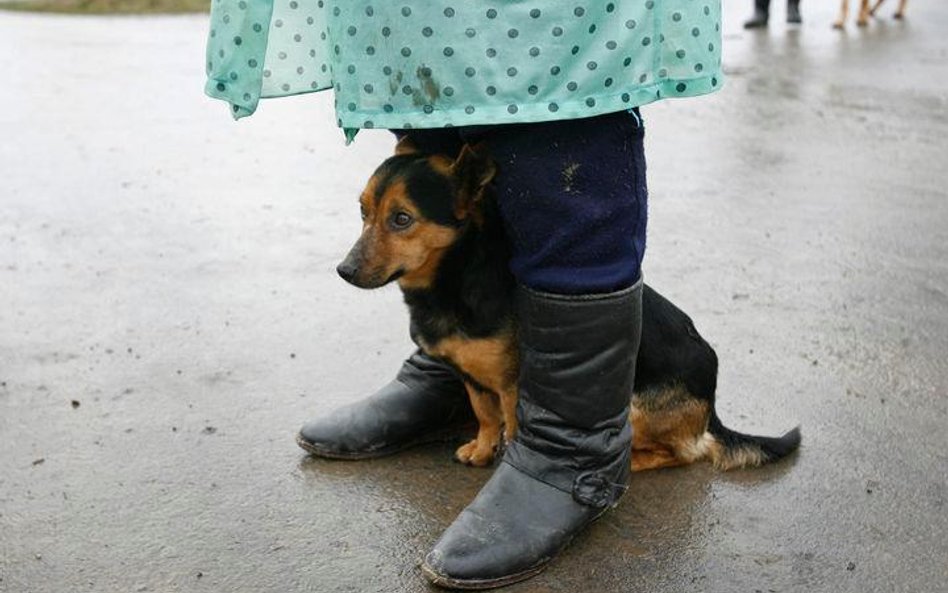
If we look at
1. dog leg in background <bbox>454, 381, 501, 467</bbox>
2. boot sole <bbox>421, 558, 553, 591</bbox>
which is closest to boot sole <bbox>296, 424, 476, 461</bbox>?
dog leg in background <bbox>454, 381, 501, 467</bbox>

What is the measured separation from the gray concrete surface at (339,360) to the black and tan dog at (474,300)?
0.14 meters

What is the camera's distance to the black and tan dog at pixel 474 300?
2553mm

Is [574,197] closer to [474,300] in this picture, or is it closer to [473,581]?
[474,300]

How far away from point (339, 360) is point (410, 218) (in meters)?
0.98

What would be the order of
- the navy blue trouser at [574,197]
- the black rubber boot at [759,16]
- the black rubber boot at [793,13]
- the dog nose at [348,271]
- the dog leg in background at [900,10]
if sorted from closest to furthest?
the navy blue trouser at [574,197], the dog nose at [348,271], the black rubber boot at [759,16], the black rubber boot at [793,13], the dog leg in background at [900,10]

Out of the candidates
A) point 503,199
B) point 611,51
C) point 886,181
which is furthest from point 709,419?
point 886,181

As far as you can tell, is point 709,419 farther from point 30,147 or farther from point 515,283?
point 30,147

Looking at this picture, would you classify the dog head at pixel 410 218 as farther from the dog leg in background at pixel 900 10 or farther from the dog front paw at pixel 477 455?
the dog leg in background at pixel 900 10

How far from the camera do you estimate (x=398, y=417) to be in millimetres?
2857

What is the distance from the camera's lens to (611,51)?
2.10m

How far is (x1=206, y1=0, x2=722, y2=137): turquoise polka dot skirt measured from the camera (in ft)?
6.81

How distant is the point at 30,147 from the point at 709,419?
487 cm

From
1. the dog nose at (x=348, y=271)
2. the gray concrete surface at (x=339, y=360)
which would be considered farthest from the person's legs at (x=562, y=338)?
the dog nose at (x=348, y=271)

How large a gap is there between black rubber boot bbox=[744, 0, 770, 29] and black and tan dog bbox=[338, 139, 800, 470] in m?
9.02
